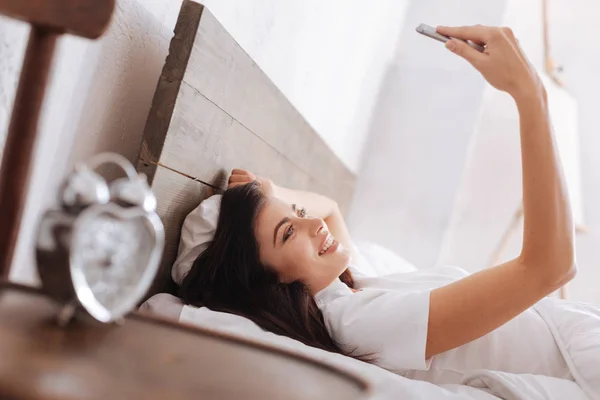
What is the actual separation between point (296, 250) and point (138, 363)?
0.76m

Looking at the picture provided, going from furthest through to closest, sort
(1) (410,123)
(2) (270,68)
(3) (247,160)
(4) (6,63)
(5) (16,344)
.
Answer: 1. (1) (410,123)
2. (2) (270,68)
3. (3) (247,160)
4. (4) (6,63)
5. (5) (16,344)

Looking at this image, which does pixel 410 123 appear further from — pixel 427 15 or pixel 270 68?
pixel 270 68

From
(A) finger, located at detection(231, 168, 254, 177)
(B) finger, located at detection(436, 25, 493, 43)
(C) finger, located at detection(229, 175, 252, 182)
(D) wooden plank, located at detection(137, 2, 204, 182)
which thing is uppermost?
(B) finger, located at detection(436, 25, 493, 43)

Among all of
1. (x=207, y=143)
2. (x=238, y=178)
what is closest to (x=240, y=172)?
(x=238, y=178)

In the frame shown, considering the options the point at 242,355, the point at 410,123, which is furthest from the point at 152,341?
the point at 410,123

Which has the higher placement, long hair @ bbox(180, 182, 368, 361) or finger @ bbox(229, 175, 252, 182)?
finger @ bbox(229, 175, 252, 182)

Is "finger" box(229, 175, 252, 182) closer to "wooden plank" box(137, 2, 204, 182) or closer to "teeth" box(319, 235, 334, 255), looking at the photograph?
"teeth" box(319, 235, 334, 255)

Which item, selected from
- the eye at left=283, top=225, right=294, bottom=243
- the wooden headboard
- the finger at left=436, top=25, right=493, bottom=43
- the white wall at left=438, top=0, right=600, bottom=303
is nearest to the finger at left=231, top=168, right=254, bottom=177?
the wooden headboard

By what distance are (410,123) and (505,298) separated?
6.38ft

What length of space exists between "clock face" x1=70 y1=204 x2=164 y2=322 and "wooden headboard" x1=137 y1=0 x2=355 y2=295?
1.68ft

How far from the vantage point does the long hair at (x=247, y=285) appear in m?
1.17

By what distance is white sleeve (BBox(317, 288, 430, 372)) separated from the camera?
1.13 m

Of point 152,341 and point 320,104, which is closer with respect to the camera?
point 152,341

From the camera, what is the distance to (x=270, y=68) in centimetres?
175
